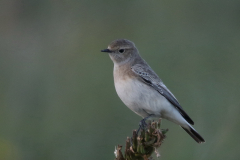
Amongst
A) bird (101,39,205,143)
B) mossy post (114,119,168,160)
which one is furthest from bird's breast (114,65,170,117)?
mossy post (114,119,168,160)

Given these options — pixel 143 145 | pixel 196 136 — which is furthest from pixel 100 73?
pixel 143 145

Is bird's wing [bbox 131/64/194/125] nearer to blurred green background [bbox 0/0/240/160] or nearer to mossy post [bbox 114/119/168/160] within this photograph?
blurred green background [bbox 0/0/240/160]

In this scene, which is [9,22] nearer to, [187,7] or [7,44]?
[7,44]

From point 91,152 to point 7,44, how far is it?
3.68 m

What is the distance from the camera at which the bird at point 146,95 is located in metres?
6.04

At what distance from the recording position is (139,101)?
6.00m

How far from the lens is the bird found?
6.04m

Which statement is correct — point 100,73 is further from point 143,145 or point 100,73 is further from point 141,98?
point 143,145

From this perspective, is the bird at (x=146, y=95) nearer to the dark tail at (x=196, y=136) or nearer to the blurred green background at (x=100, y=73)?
the dark tail at (x=196, y=136)

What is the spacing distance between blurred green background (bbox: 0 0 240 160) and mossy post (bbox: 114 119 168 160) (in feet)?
6.80

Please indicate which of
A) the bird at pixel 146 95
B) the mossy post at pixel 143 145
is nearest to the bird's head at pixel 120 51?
the bird at pixel 146 95

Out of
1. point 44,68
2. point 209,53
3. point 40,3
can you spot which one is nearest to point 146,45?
point 209,53

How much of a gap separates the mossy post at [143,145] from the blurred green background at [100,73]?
2.07m

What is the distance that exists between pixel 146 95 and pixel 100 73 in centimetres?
225
